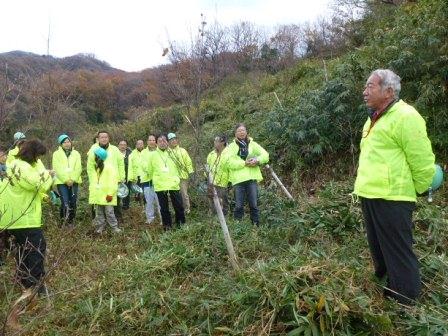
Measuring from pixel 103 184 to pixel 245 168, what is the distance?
2.60 m

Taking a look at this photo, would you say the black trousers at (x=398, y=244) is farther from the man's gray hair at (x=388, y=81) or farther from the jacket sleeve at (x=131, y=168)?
the jacket sleeve at (x=131, y=168)

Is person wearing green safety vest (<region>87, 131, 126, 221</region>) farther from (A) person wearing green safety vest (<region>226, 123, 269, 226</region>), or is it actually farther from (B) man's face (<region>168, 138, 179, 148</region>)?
(A) person wearing green safety vest (<region>226, 123, 269, 226</region>)

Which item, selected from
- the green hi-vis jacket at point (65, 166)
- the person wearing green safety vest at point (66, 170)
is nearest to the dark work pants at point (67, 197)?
the person wearing green safety vest at point (66, 170)

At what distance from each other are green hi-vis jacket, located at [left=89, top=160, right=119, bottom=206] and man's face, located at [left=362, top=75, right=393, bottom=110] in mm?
5252

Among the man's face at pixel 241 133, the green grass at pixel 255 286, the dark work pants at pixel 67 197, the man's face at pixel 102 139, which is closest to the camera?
the green grass at pixel 255 286

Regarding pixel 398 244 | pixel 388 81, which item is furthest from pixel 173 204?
pixel 388 81

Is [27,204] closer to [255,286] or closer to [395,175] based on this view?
[255,286]

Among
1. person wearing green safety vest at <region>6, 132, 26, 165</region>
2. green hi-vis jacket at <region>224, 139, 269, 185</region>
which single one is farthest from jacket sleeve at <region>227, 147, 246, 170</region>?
person wearing green safety vest at <region>6, 132, 26, 165</region>

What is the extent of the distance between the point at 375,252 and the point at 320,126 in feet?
19.8

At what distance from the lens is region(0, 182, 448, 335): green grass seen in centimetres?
328

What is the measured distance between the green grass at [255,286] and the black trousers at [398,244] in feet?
0.49

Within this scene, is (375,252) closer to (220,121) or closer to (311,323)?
(311,323)

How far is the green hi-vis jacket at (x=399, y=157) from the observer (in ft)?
11.1

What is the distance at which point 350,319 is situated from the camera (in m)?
3.28
